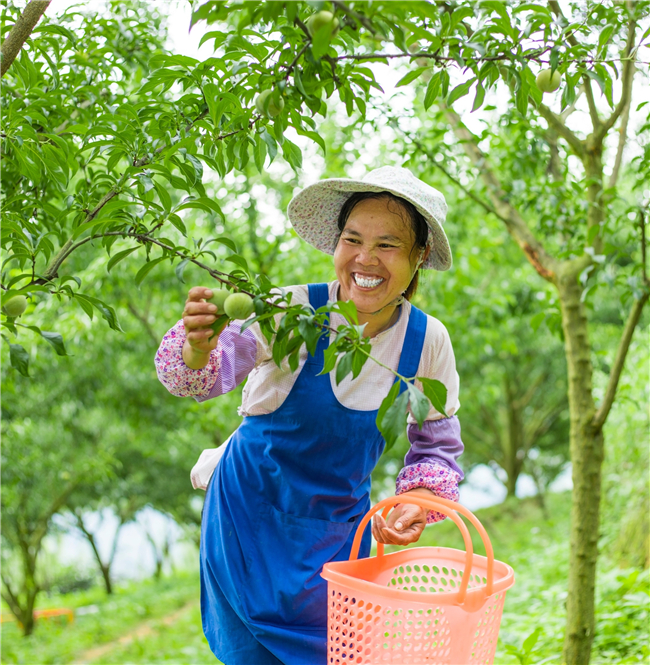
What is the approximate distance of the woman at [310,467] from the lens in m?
1.52

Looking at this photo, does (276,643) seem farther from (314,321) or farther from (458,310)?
(458,310)

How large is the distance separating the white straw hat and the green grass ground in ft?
5.62

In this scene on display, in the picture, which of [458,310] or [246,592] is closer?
[246,592]

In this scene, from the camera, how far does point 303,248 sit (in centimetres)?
485

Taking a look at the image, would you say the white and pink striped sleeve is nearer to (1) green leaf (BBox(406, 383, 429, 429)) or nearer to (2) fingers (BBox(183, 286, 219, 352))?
(2) fingers (BBox(183, 286, 219, 352))

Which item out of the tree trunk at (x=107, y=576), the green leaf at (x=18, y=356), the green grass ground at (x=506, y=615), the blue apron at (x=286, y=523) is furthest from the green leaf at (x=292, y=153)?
the tree trunk at (x=107, y=576)

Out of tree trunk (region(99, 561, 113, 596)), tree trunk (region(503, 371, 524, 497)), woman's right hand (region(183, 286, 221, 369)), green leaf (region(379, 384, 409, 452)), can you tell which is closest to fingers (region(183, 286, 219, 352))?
woman's right hand (region(183, 286, 221, 369))

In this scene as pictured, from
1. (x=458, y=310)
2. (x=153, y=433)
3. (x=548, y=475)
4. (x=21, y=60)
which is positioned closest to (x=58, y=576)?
(x=153, y=433)

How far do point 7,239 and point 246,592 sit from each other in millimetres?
940

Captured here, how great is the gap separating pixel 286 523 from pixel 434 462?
403 millimetres

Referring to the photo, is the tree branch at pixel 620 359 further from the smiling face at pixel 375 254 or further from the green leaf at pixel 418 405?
the green leaf at pixel 418 405

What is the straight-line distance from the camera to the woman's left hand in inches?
58.2

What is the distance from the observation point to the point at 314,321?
3.54 feet

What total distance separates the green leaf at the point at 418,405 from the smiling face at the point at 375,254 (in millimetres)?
589
